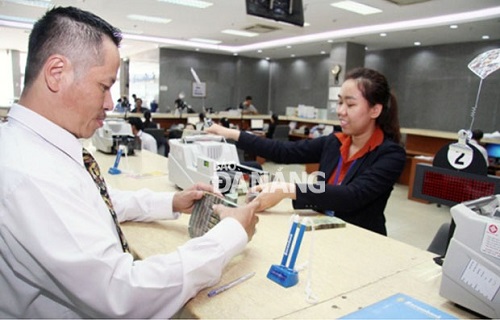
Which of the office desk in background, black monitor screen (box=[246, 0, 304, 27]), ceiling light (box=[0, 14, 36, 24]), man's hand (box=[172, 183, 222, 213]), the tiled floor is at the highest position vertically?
ceiling light (box=[0, 14, 36, 24])

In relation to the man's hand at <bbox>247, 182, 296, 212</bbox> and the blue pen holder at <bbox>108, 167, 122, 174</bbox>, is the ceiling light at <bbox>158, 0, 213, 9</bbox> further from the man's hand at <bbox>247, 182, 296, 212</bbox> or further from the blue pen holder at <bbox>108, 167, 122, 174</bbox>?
the man's hand at <bbox>247, 182, 296, 212</bbox>

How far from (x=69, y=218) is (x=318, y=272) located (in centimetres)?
72

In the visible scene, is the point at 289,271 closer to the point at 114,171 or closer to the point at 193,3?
the point at 114,171

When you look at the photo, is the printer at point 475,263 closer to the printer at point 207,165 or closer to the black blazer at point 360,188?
the black blazer at point 360,188

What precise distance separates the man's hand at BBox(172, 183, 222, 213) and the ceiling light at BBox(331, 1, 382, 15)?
5.18 m

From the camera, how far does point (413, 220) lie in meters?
4.39

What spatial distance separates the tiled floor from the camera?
377 centimetres

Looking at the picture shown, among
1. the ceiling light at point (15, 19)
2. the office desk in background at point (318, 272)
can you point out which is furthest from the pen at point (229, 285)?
the ceiling light at point (15, 19)

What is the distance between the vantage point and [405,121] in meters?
9.41

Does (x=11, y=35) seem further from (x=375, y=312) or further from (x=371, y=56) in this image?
(x=375, y=312)

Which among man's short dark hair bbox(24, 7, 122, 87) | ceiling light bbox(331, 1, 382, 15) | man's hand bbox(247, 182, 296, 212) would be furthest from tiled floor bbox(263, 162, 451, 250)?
ceiling light bbox(331, 1, 382, 15)

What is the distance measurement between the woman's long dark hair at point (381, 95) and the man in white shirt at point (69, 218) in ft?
3.38

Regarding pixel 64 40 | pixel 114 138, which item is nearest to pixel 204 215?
pixel 64 40

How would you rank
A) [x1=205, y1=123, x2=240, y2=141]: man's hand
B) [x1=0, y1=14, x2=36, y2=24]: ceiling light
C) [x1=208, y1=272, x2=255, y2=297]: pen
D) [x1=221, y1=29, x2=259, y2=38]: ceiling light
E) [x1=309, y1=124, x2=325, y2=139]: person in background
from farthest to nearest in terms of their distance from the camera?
[x1=221, y1=29, x2=259, y2=38]: ceiling light
[x1=0, y1=14, x2=36, y2=24]: ceiling light
[x1=309, y1=124, x2=325, y2=139]: person in background
[x1=205, y1=123, x2=240, y2=141]: man's hand
[x1=208, y1=272, x2=255, y2=297]: pen
